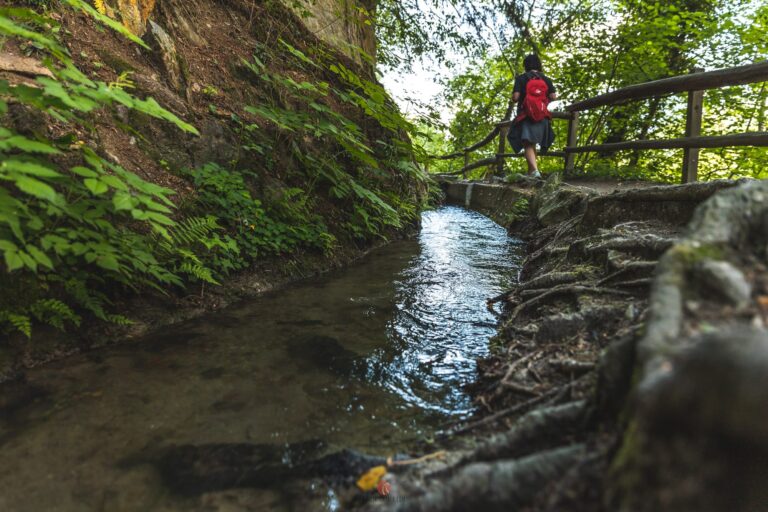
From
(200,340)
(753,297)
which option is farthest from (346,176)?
(753,297)

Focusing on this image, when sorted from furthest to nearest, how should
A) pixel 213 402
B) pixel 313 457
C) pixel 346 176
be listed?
pixel 346 176
pixel 213 402
pixel 313 457

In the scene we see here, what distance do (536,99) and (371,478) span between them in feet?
23.8

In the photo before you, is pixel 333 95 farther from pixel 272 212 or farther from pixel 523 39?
pixel 523 39

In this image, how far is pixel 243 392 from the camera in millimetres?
2105

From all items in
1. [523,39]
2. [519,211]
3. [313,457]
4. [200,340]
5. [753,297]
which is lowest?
[313,457]

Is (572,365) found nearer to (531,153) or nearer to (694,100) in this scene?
(694,100)

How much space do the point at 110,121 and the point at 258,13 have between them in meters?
3.51

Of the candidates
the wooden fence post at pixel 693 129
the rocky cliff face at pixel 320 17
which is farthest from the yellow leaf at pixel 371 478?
the wooden fence post at pixel 693 129

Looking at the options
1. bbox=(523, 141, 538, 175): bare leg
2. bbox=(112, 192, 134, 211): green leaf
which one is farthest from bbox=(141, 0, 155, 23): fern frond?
bbox=(523, 141, 538, 175): bare leg

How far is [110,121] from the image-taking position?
335cm

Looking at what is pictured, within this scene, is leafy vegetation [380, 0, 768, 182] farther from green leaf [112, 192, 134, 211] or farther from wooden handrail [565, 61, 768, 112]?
green leaf [112, 192, 134, 211]

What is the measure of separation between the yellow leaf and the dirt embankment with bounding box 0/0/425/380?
2021 mm

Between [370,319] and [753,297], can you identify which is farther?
[370,319]

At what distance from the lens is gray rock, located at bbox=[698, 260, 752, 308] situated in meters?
0.92
